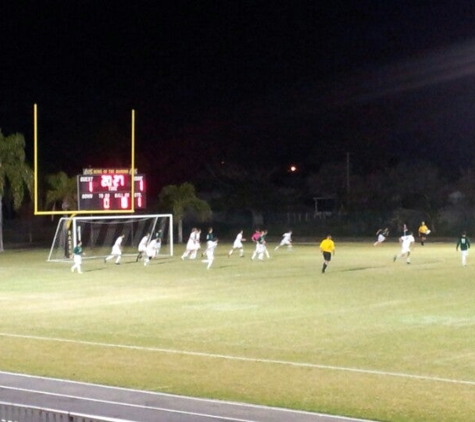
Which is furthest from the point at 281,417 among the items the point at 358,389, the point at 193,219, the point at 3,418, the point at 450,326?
the point at 193,219

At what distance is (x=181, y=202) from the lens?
69562 millimetres

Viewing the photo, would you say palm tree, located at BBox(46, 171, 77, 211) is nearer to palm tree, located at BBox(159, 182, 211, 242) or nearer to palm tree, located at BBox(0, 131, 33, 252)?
palm tree, located at BBox(0, 131, 33, 252)

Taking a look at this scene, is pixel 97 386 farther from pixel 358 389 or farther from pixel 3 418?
pixel 3 418

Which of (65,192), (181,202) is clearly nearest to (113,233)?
(65,192)

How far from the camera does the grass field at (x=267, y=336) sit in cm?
1313

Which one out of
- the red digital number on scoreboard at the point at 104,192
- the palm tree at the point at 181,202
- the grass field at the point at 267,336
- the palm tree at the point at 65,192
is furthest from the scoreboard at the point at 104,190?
the palm tree at the point at 181,202

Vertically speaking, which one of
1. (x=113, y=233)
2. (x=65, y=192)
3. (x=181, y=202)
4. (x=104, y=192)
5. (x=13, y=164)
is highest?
(x=13, y=164)

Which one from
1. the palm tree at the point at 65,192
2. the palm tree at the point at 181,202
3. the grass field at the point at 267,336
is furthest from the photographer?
the palm tree at the point at 181,202

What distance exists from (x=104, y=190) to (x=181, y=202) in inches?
1037

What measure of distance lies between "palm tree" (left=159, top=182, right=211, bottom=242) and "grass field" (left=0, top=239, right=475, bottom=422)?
1320 inches

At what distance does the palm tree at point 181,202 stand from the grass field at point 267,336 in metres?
33.5

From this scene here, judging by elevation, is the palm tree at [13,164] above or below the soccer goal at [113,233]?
above

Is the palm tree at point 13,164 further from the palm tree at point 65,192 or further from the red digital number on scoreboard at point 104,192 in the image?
the red digital number on scoreboard at point 104,192

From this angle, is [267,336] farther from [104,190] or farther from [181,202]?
[181,202]
